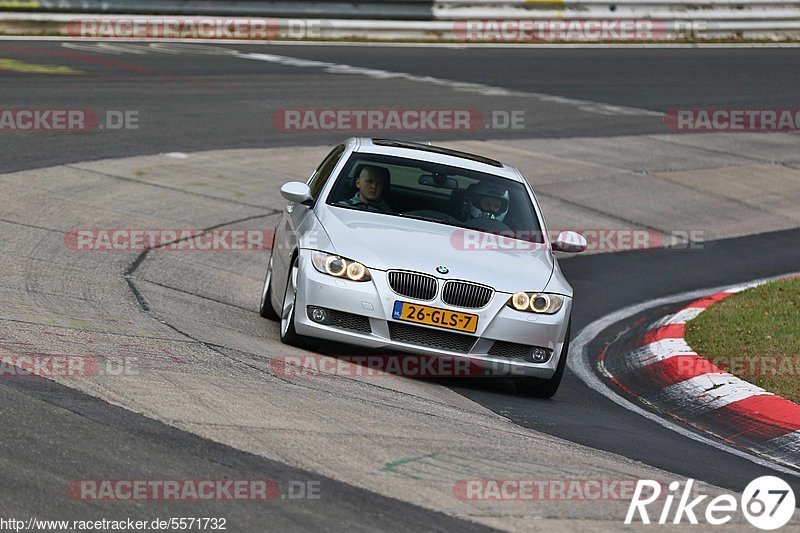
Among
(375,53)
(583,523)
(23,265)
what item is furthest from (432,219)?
(375,53)

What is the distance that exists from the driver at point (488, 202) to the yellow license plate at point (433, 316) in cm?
142

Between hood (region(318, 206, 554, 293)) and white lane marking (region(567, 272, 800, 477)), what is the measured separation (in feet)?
3.42

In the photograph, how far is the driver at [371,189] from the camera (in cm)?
919

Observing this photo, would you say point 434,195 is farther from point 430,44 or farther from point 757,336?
point 430,44

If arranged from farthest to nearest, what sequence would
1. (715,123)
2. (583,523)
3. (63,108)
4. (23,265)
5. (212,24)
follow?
(212,24), (715,123), (63,108), (23,265), (583,523)

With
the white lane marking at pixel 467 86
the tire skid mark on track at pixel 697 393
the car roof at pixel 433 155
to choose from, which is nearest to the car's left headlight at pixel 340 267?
the car roof at pixel 433 155

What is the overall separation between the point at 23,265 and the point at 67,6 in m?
16.4

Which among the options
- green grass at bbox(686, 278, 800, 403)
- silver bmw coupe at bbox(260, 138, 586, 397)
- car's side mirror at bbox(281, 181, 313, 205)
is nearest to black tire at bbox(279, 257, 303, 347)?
silver bmw coupe at bbox(260, 138, 586, 397)

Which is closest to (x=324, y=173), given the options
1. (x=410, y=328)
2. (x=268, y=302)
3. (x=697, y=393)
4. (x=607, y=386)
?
(x=268, y=302)

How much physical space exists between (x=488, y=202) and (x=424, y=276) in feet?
5.16

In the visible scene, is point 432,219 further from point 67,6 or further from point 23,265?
point 67,6

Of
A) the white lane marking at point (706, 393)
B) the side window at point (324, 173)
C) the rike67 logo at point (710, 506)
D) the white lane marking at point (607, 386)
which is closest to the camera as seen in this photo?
the rike67 logo at point (710, 506)

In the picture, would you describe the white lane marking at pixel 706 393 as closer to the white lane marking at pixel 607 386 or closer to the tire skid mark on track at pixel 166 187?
the white lane marking at pixel 607 386

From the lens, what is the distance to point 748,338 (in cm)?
1009
